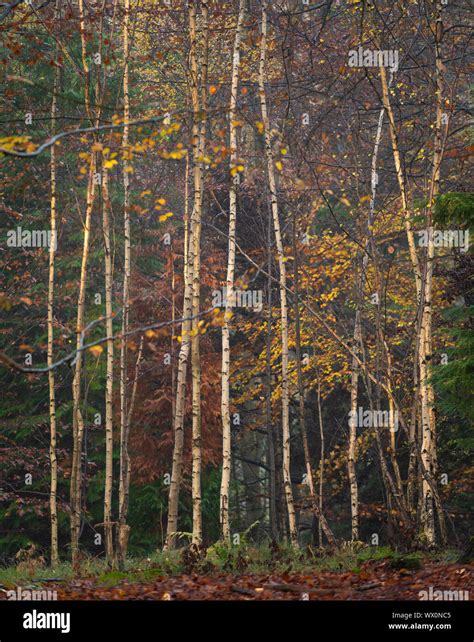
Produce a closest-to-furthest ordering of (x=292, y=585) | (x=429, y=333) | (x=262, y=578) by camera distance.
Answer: (x=292, y=585) < (x=262, y=578) < (x=429, y=333)

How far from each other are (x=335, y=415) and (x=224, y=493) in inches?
341

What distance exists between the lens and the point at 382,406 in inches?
782

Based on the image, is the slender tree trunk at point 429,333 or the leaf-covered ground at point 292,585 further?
the slender tree trunk at point 429,333

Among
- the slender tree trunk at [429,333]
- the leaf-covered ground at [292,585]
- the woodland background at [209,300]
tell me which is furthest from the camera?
the woodland background at [209,300]

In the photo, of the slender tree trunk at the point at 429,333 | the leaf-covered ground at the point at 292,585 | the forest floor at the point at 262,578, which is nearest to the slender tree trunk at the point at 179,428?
the forest floor at the point at 262,578

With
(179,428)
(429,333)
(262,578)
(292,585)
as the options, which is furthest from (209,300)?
(292,585)

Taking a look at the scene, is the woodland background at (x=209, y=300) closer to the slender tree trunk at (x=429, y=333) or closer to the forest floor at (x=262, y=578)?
the slender tree trunk at (x=429, y=333)

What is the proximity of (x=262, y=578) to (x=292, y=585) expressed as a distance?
855mm

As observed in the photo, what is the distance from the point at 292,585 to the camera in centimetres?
866

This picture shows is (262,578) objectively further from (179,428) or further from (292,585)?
(179,428)

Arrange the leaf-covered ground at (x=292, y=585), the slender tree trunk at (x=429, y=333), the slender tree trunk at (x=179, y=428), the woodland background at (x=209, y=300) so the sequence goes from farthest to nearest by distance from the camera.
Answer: the woodland background at (x=209, y=300)
the slender tree trunk at (x=179, y=428)
the slender tree trunk at (x=429, y=333)
the leaf-covered ground at (x=292, y=585)

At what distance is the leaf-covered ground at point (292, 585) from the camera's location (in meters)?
8.05
